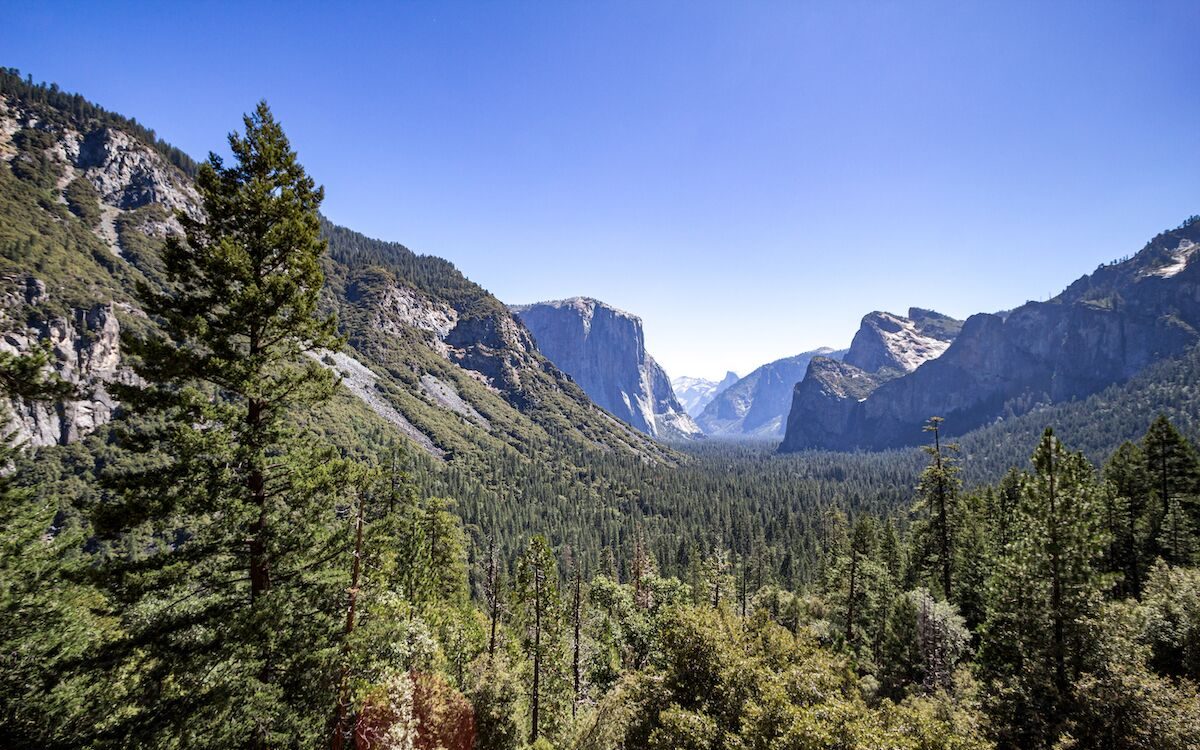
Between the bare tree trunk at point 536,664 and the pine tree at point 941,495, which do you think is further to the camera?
the pine tree at point 941,495

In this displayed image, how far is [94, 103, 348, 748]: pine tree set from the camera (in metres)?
9.78

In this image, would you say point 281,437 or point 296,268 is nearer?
point 281,437

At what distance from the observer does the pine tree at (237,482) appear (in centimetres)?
978

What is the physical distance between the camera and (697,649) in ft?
56.6

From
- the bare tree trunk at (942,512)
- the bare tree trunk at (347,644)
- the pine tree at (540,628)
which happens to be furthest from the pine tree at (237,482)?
the bare tree trunk at (942,512)

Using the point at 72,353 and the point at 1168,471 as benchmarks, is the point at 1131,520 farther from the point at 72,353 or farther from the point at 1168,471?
the point at 72,353

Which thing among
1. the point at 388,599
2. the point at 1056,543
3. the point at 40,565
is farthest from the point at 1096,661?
the point at 40,565

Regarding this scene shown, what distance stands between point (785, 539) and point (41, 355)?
426ft

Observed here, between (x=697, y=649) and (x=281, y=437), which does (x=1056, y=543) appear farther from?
(x=281, y=437)

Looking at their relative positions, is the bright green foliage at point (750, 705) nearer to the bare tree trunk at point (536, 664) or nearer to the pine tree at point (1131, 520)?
the bare tree trunk at point (536, 664)

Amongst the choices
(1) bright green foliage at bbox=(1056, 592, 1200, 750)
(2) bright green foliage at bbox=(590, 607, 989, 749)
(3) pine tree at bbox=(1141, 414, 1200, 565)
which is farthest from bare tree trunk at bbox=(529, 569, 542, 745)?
(3) pine tree at bbox=(1141, 414, 1200, 565)

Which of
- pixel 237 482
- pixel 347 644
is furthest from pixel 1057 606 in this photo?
pixel 237 482

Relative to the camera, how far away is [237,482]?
10820 millimetres

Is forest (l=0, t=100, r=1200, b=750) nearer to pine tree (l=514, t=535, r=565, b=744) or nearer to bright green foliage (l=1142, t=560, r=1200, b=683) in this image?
bright green foliage (l=1142, t=560, r=1200, b=683)
